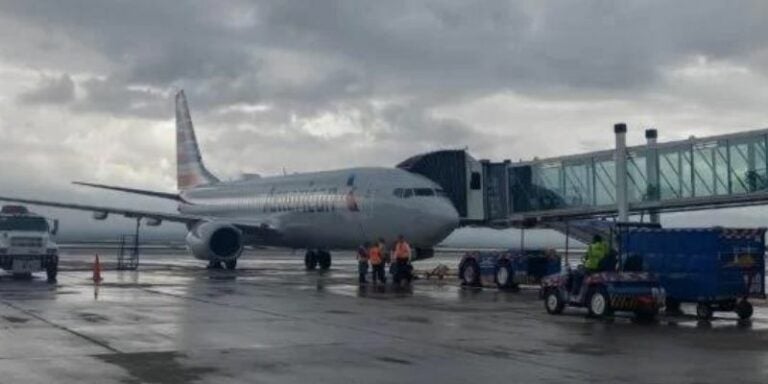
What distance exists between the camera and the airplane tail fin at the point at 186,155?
2213 inches

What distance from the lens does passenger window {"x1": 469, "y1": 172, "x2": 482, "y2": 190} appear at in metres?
39.7

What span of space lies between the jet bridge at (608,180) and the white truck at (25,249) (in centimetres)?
1461

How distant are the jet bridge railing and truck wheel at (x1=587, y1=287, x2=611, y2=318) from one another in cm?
1225

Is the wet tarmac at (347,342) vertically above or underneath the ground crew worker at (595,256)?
underneath

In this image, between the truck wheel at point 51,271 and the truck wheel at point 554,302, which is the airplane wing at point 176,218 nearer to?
the truck wheel at point 51,271

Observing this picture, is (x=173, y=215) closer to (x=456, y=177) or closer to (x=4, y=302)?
(x=456, y=177)

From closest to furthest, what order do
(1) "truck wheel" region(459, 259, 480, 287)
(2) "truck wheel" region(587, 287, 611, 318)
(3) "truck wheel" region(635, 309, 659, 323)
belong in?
(2) "truck wheel" region(587, 287, 611, 318)
(3) "truck wheel" region(635, 309, 659, 323)
(1) "truck wheel" region(459, 259, 480, 287)

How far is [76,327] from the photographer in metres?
15.7

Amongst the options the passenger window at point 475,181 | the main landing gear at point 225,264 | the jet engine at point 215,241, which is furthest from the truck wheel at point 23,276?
the passenger window at point 475,181

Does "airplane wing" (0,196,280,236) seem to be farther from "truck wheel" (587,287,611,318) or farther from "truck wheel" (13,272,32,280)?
"truck wheel" (587,287,611,318)

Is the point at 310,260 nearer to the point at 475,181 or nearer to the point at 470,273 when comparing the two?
the point at 475,181

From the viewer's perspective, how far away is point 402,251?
3086cm

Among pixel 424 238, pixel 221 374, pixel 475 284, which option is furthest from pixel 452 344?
pixel 424 238

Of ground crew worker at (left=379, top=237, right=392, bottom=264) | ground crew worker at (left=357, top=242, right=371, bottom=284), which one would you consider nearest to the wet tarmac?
ground crew worker at (left=357, top=242, right=371, bottom=284)
